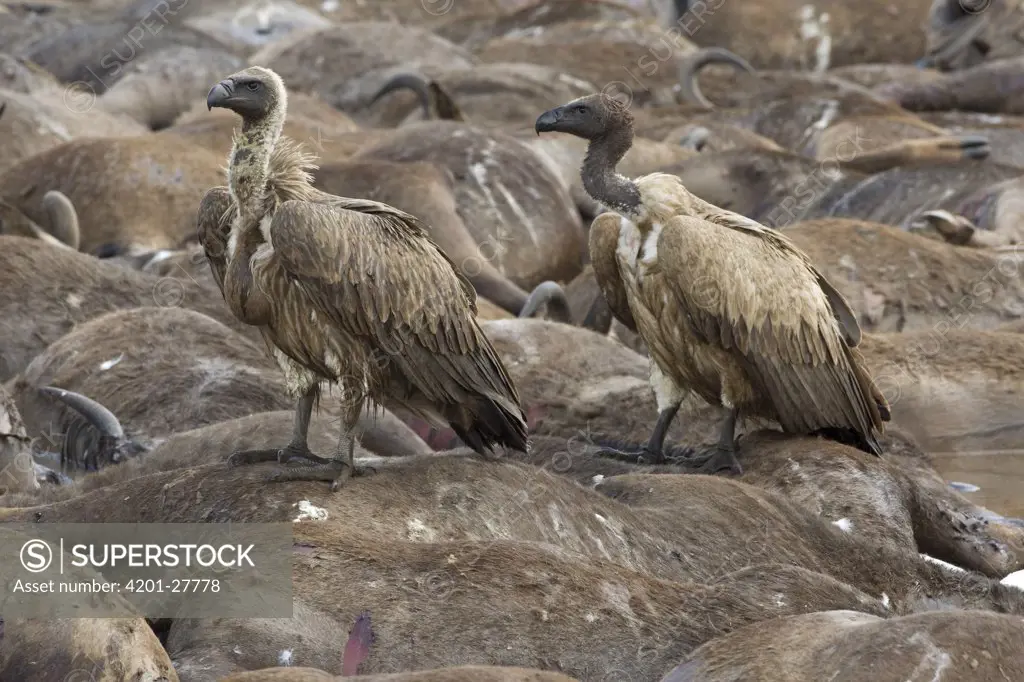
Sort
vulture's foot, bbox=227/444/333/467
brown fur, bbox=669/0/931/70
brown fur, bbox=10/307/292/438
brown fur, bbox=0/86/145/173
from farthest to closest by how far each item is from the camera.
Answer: brown fur, bbox=669/0/931/70 < brown fur, bbox=0/86/145/173 < brown fur, bbox=10/307/292/438 < vulture's foot, bbox=227/444/333/467

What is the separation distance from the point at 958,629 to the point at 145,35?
20.0 metres

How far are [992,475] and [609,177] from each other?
3.17 meters

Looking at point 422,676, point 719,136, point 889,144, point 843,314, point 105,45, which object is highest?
point 422,676

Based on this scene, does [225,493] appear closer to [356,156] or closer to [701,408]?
[701,408]

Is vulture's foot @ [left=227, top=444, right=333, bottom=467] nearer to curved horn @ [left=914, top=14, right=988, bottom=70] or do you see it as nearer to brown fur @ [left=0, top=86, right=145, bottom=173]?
brown fur @ [left=0, top=86, right=145, bottom=173]

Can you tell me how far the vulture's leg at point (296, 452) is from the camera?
6.82 metres

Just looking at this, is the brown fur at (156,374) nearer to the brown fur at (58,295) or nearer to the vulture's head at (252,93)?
the brown fur at (58,295)

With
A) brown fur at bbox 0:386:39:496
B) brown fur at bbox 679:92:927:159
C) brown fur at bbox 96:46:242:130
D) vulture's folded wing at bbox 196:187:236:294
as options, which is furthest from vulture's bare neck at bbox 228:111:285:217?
brown fur at bbox 96:46:242:130

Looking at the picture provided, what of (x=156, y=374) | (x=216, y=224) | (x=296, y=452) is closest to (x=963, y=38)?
(x=156, y=374)

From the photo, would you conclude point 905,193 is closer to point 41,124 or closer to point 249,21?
point 41,124

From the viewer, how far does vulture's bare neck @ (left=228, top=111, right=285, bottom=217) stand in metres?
6.70

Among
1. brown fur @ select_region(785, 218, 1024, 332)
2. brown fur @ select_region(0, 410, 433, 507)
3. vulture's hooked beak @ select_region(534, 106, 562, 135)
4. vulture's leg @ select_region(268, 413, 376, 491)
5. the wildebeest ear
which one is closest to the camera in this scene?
vulture's leg @ select_region(268, 413, 376, 491)

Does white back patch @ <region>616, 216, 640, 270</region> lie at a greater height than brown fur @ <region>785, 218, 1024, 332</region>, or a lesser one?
greater

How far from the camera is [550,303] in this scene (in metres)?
12.2
